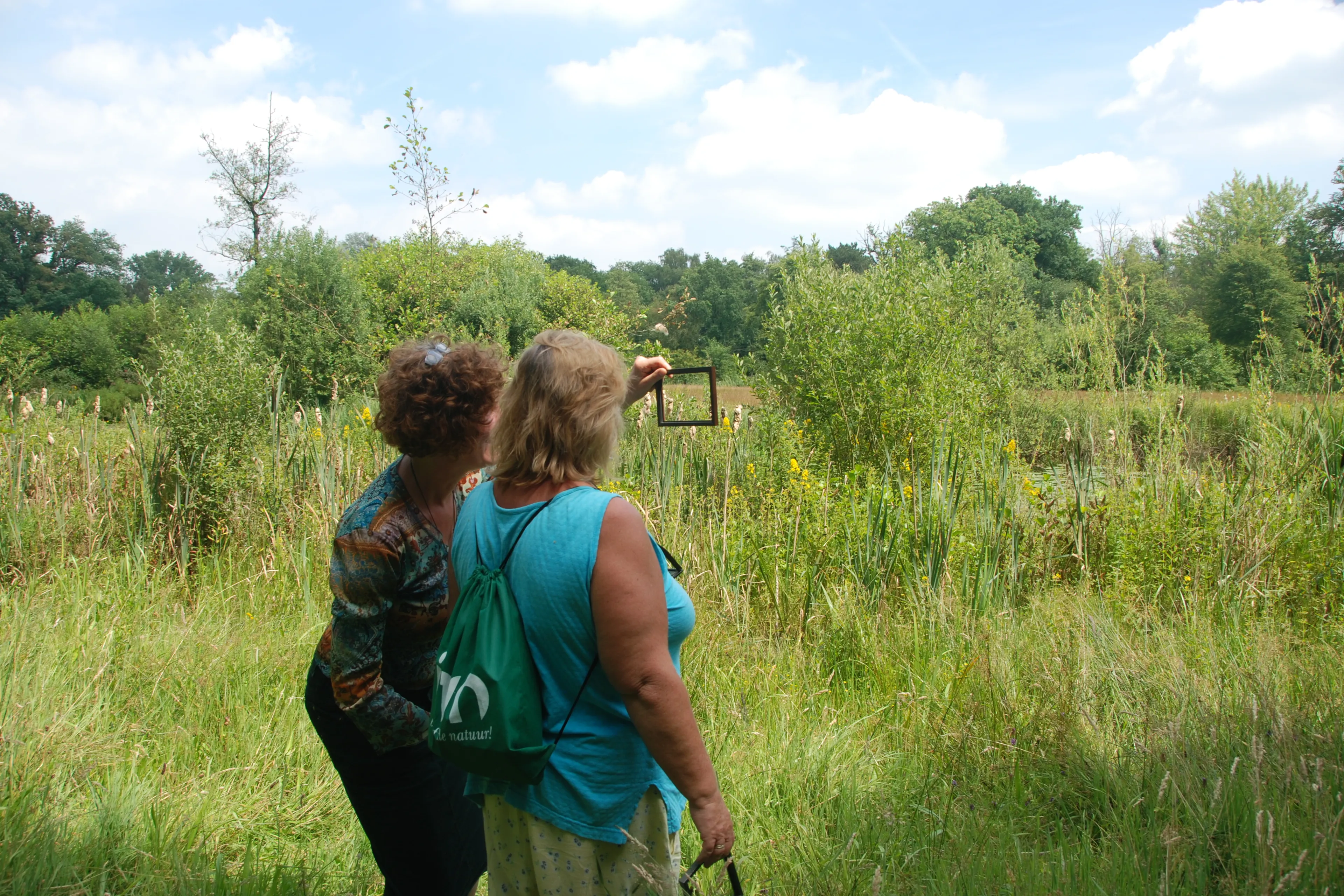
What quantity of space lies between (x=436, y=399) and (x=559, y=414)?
0.41m

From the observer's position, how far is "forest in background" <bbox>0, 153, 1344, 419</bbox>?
815cm

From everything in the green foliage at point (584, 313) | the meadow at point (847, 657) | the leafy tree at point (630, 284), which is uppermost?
the leafy tree at point (630, 284)

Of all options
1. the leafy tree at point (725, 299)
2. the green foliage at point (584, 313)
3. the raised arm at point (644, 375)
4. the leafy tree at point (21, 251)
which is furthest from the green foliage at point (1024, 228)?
the leafy tree at point (21, 251)

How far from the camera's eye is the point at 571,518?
1371 mm

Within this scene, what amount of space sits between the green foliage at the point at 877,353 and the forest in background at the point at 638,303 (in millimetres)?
292

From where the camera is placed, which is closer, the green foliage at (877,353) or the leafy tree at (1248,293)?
the green foliage at (877,353)

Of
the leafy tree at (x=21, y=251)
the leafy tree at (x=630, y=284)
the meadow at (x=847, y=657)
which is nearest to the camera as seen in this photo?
the meadow at (x=847, y=657)

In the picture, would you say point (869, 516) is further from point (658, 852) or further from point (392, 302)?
point (392, 302)

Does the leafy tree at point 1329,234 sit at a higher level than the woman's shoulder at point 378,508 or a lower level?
higher

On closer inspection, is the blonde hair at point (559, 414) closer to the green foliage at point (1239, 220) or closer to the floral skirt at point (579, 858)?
the floral skirt at point (579, 858)

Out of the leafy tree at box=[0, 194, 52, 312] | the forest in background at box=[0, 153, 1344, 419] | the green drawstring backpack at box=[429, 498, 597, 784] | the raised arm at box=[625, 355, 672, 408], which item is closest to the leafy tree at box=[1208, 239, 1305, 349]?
the forest in background at box=[0, 153, 1344, 419]

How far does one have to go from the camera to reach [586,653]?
1.39 m

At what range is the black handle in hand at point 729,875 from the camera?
1.46 meters

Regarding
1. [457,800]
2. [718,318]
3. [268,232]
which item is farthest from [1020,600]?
[718,318]
